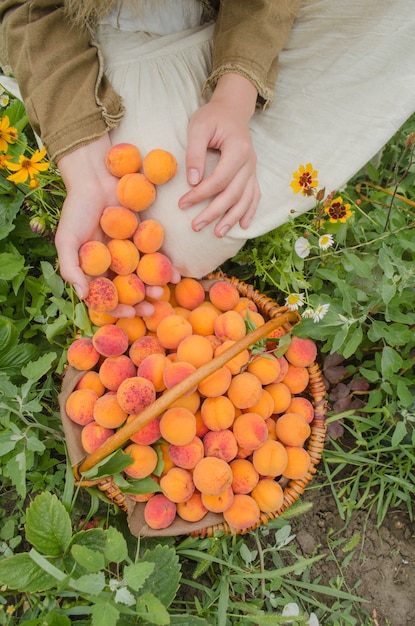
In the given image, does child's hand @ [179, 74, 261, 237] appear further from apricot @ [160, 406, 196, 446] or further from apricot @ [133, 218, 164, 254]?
apricot @ [160, 406, 196, 446]

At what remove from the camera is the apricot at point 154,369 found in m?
1.05

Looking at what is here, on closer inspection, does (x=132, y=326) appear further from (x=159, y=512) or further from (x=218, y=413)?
(x=159, y=512)

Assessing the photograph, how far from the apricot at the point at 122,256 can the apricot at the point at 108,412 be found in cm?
28

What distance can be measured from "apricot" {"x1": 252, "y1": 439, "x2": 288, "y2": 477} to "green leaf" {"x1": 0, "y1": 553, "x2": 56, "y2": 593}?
45cm

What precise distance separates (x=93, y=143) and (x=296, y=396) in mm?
782

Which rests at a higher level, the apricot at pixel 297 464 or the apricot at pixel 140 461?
the apricot at pixel 140 461

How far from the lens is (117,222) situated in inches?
42.3

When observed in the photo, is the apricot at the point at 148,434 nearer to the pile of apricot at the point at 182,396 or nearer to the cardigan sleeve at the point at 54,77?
the pile of apricot at the point at 182,396

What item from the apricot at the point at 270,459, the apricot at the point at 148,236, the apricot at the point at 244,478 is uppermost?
the apricot at the point at 148,236

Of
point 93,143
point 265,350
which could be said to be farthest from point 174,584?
point 93,143

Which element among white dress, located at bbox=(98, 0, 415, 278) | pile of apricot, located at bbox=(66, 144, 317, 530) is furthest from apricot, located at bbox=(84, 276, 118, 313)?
white dress, located at bbox=(98, 0, 415, 278)

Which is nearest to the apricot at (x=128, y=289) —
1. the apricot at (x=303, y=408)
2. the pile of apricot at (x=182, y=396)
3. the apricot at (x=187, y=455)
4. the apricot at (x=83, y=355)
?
the pile of apricot at (x=182, y=396)

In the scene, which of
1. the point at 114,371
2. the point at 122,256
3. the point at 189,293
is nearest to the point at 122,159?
the point at 122,256

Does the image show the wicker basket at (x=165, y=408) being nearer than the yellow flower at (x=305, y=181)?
Yes
